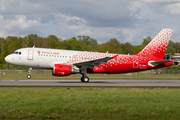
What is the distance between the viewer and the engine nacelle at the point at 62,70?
2897cm

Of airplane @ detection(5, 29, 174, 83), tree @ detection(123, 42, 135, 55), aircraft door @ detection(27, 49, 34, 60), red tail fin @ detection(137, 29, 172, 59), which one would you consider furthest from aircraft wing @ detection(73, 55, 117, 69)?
tree @ detection(123, 42, 135, 55)

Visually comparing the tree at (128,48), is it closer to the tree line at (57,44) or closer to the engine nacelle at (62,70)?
the tree line at (57,44)

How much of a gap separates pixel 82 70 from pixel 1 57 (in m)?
72.4

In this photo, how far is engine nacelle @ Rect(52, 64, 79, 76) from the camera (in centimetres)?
2897

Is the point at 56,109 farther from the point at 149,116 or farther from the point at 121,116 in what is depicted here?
the point at 149,116

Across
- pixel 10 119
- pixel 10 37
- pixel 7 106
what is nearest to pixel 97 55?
pixel 7 106

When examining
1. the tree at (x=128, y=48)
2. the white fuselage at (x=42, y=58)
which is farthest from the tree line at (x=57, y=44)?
the white fuselage at (x=42, y=58)

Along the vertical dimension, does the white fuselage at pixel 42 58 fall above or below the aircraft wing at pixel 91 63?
above

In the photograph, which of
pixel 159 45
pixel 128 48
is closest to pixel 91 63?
pixel 159 45

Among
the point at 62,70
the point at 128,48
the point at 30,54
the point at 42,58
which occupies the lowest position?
the point at 62,70

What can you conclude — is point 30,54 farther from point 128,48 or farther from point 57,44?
point 128,48

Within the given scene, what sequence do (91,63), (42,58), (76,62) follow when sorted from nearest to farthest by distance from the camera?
(91,63) → (42,58) → (76,62)

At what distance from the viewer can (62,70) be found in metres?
29.1

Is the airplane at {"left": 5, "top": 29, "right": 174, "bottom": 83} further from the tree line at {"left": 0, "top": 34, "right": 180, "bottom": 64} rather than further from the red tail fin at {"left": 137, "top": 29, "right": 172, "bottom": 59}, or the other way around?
the tree line at {"left": 0, "top": 34, "right": 180, "bottom": 64}
